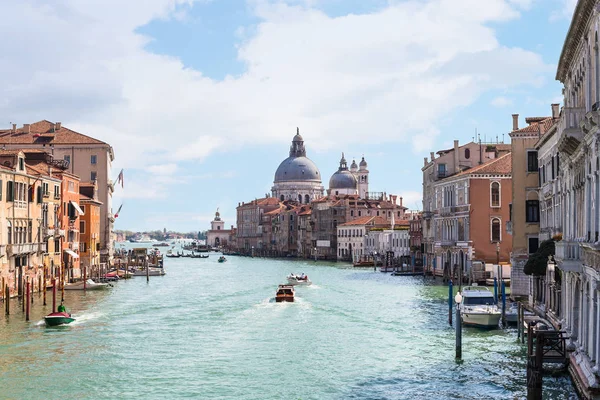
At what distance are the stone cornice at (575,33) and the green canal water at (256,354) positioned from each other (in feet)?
19.9

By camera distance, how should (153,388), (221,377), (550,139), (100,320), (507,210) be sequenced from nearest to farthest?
(153,388)
(221,377)
(550,139)
(100,320)
(507,210)

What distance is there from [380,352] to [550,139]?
343 inches

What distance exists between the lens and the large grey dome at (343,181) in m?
122

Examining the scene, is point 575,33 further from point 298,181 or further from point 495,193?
point 298,181

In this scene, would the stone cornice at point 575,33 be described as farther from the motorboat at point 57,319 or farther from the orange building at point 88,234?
the orange building at point 88,234

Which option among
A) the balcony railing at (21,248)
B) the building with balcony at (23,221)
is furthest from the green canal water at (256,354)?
the balcony railing at (21,248)

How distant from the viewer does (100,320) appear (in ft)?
90.4

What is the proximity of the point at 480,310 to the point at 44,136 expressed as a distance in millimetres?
35899

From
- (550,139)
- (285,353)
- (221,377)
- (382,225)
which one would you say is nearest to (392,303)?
(550,139)

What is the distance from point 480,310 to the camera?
2536 cm

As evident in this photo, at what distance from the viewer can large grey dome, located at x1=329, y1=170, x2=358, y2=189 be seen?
12250 cm

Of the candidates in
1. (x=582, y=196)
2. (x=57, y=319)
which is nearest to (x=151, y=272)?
(x=57, y=319)

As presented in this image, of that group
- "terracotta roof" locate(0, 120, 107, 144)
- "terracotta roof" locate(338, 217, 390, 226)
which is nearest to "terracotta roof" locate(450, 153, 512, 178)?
"terracotta roof" locate(0, 120, 107, 144)

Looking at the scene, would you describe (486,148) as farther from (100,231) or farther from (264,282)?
(100,231)
